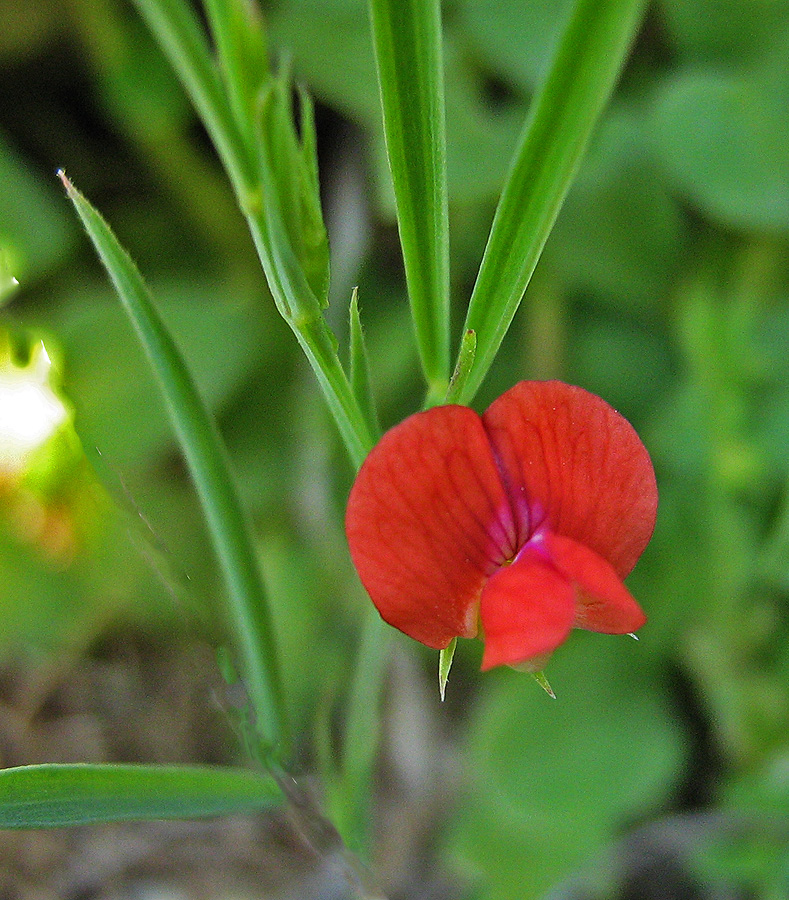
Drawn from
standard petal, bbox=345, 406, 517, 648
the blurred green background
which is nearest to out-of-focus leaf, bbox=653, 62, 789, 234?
the blurred green background

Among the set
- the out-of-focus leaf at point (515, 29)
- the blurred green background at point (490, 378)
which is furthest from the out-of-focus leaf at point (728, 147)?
the out-of-focus leaf at point (515, 29)

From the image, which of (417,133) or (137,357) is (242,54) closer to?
(417,133)

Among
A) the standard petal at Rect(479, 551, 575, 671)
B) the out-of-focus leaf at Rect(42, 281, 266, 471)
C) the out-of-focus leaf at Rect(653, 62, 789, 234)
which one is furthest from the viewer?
the out-of-focus leaf at Rect(42, 281, 266, 471)

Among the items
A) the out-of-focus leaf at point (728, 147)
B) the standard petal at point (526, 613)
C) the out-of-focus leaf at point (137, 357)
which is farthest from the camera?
the out-of-focus leaf at point (137, 357)

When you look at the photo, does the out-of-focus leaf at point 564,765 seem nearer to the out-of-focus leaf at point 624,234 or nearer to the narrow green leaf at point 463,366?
the out-of-focus leaf at point 624,234

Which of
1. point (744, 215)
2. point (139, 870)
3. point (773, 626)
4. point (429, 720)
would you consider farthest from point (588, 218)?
point (139, 870)

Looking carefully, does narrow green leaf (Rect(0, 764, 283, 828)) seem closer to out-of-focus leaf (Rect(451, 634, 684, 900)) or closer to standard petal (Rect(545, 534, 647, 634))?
standard petal (Rect(545, 534, 647, 634))
